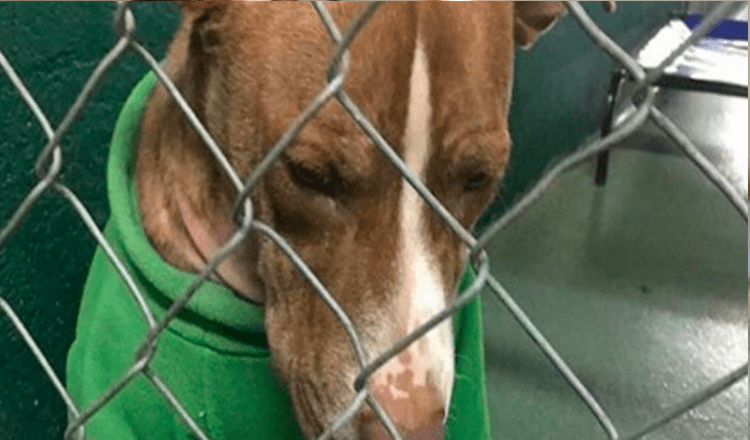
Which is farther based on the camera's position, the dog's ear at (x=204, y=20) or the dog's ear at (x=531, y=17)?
the dog's ear at (x=531, y=17)

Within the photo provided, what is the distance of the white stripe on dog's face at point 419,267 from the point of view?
3.77ft

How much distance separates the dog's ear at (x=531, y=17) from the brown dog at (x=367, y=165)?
0.08 meters

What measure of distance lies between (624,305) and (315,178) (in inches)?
73.3

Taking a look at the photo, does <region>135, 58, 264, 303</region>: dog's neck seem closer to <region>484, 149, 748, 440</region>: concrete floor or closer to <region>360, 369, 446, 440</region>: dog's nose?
<region>360, 369, 446, 440</region>: dog's nose

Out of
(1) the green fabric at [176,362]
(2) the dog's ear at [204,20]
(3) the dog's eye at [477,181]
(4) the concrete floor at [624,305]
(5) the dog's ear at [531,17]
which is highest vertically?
(2) the dog's ear at [204,20]

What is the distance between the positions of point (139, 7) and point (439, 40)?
28.8 inches

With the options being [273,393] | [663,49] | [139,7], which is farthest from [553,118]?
[273,393]

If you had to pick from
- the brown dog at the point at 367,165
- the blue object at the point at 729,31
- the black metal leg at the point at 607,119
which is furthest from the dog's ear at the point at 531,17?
the blue object at the point at 729,31

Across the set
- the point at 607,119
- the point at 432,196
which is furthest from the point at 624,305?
the point at 432,196

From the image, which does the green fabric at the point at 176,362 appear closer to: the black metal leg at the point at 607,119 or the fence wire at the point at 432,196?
the fence wire at the point at 432,196

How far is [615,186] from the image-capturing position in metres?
3.65

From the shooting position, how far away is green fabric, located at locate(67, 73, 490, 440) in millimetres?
1328

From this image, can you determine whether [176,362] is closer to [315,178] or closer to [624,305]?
[315,178]

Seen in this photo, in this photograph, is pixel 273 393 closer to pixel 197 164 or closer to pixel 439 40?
pixel 197 164
